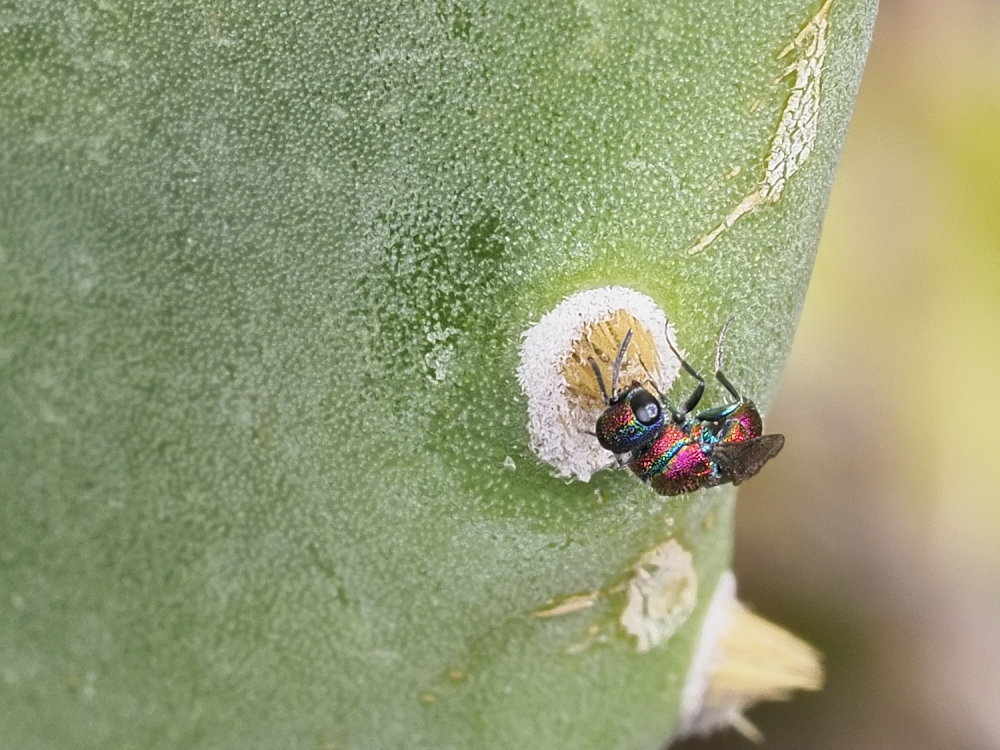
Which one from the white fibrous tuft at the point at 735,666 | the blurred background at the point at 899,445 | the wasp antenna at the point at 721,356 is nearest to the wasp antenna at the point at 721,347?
the wasp antenna at the point at 721,356

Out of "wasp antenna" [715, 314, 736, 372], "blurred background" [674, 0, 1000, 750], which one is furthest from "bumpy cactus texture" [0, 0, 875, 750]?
"blurred background" [674, 0, 1000, 750]

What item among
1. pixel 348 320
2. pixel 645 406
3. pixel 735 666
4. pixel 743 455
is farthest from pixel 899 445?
pixel 348 320

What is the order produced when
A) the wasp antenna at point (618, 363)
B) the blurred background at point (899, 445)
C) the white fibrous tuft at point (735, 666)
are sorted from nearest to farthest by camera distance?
the wasp antenna at point (618, 363) < the white fibrous tuft at point (735, 666) < the blurred background at point (899, 445)

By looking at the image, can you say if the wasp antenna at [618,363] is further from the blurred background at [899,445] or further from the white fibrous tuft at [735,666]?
the blurred background at [899,445]

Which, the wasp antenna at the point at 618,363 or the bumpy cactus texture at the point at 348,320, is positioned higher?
the bumpy cactus texture at the point at 348,320

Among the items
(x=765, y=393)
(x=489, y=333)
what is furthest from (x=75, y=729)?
(x=765, y=393)

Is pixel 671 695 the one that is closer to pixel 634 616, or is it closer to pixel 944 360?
pixel 634 616
